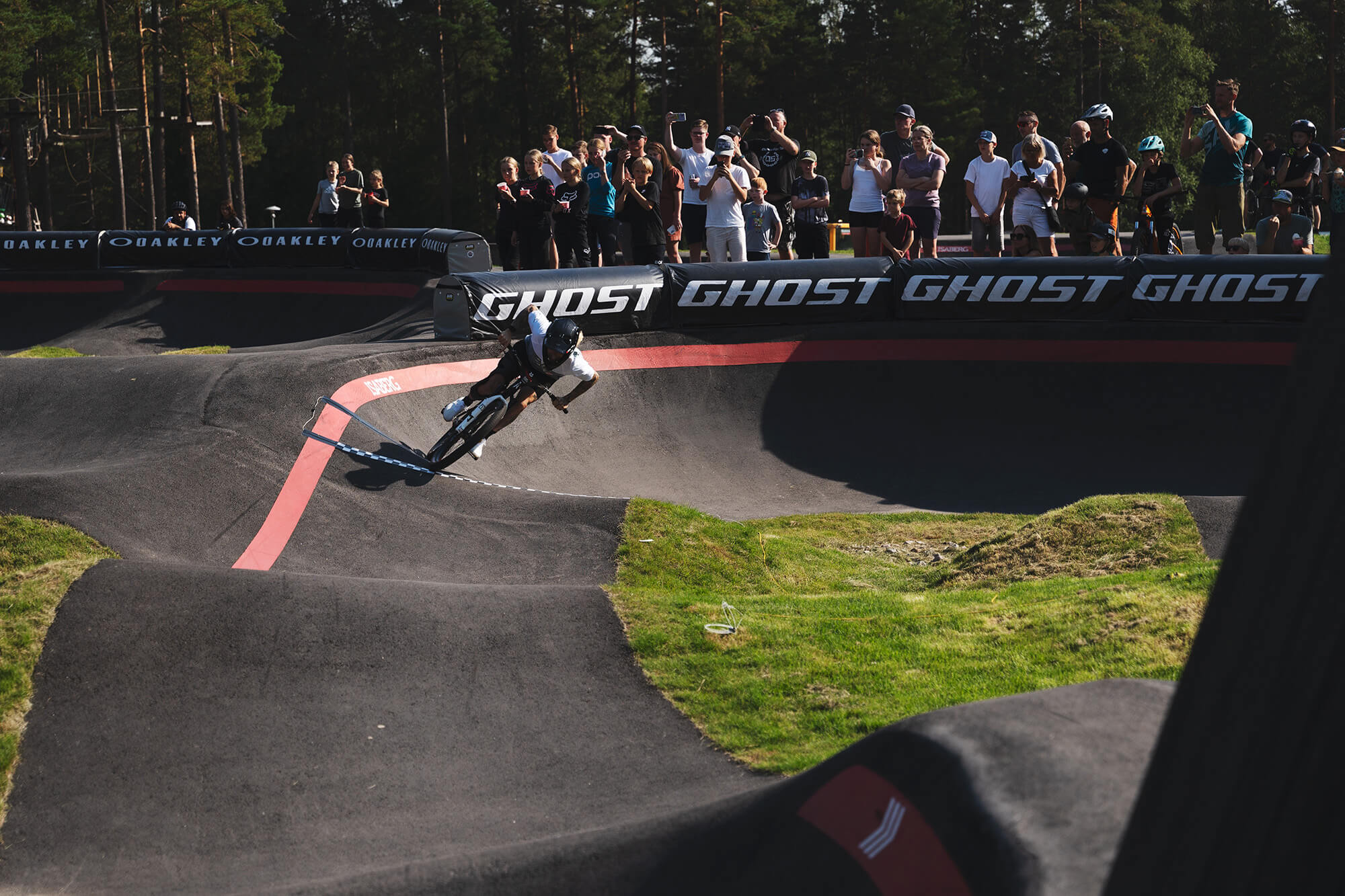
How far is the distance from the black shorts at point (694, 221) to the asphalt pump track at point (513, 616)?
1.96 meters

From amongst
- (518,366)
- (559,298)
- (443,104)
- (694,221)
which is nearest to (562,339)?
(518,366)

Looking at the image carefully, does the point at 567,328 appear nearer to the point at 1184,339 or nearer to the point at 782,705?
the point at 782,705

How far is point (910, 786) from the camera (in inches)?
129

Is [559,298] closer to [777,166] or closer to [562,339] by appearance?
[562,339]

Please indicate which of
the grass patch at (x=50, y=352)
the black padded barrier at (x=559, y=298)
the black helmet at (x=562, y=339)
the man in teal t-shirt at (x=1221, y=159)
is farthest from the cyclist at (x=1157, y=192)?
the grass patch at (x=50, y=352)

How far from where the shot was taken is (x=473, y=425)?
11.1 metres

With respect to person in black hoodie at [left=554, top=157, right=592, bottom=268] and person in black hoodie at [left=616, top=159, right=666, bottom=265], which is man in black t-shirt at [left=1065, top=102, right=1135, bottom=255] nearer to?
person in black hoodie at [left=616, top=159, right=666, bottom=265]

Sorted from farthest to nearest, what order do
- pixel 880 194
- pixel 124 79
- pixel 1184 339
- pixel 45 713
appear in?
pixel 124 79
pixel 880 194
pixel 1184 339
pixel 45 713

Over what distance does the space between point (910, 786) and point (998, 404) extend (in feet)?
37.1

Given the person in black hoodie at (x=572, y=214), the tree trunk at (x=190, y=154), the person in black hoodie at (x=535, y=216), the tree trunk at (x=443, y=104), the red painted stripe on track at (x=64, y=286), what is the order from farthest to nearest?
the tree trunk at (x=443, y=104) → the tree trunk at (x=190, y=154) → the red painted stripe on track at (x=64, y=286) → the person in black hoodie at (x=535, y=216) → the person in black hoodie at (x=572, y=214)

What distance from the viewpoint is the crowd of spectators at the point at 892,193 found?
46.0 ft

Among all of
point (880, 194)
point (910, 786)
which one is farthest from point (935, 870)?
point (880, 194)

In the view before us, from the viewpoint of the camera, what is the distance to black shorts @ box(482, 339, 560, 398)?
10.8m

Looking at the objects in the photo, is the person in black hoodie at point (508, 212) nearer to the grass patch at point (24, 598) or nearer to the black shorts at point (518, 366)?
the black shorts at point (518, 366)
